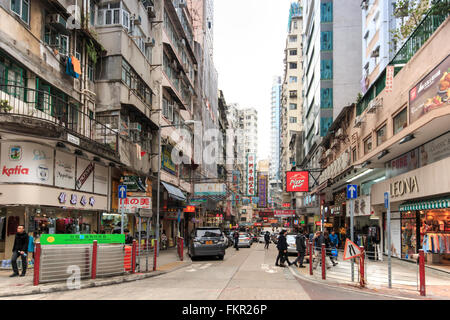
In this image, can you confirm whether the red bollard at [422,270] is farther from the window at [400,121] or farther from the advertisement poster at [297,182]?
the advertisement poster at [297,182]

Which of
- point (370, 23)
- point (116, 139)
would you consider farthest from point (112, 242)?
point (370, 23)

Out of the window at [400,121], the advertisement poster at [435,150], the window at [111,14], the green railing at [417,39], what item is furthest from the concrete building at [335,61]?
the window at [111,14]

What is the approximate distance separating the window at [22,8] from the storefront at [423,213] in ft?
54.1

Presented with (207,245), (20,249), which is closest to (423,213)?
(207,245)

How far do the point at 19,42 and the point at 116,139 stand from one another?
7.60 metres

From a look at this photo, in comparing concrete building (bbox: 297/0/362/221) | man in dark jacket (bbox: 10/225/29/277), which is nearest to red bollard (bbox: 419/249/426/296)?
man in dark jacket (bbox: 10/225/29/277)

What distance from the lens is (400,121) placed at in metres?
21.2

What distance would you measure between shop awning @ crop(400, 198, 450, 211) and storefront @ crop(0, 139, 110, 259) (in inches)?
575

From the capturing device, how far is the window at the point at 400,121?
20.5 m

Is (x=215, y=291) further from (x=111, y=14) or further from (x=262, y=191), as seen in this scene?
(x=262, y=191)

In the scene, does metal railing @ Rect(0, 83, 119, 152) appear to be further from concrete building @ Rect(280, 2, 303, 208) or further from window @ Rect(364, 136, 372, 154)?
concrete building @ Rect(280, 2, 303, 208)

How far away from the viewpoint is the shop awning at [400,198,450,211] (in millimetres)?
16188

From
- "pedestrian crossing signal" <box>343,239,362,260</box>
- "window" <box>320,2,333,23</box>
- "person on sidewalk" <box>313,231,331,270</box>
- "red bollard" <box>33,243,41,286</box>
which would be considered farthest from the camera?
"window" <box>320,2,333,23</box>

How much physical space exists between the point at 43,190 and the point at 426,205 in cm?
1498
